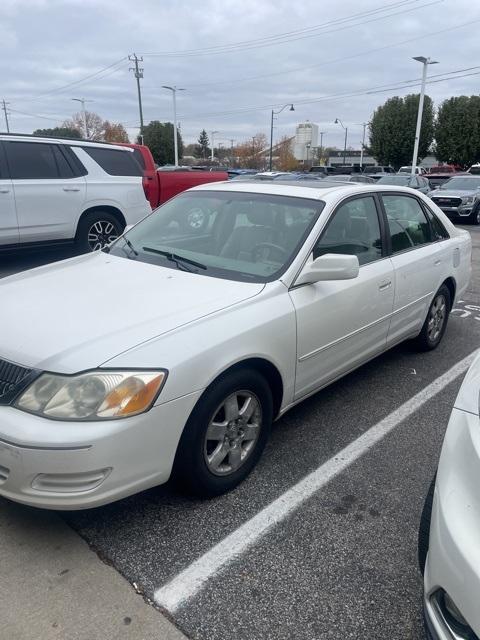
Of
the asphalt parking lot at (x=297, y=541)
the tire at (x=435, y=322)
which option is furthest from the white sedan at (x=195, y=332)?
the tire at (x=435, y=322)

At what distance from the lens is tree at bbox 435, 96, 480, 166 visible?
44594 mm

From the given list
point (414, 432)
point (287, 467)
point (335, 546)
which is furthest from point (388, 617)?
point (414, 432)

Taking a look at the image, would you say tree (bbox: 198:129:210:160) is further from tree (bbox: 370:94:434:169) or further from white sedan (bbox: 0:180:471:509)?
white sedan (bbox: 0:180:471:509)

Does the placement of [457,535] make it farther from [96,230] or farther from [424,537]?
[96,230]

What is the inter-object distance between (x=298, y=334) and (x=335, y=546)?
1147 millimetres

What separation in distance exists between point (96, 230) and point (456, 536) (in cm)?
715

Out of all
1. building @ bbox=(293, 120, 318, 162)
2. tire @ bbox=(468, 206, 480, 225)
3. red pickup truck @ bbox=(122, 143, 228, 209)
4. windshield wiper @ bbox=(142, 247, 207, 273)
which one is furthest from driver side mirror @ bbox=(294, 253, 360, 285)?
building @ bbox=(293, 120, 318, 162)

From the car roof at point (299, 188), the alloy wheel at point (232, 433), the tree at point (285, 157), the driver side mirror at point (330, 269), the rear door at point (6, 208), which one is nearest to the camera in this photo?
the alloy wheel at point (232, 433)

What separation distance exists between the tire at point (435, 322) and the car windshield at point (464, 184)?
1403 centimetres

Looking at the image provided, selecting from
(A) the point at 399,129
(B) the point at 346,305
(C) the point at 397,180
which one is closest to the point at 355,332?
(B) the point at 346,305

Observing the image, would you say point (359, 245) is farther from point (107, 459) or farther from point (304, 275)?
point (107, 459)

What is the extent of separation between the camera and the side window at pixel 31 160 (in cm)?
699

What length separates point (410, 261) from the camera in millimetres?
4340

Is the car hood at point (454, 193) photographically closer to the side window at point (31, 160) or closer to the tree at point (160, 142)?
the side window at point (31, 160)
